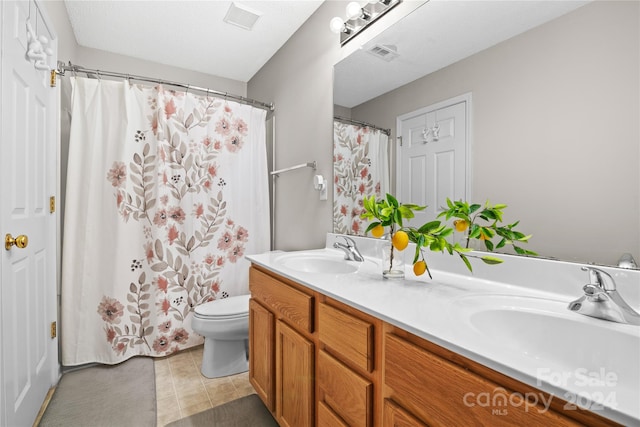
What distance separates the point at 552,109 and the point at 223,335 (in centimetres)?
193

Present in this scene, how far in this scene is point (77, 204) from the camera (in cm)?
194

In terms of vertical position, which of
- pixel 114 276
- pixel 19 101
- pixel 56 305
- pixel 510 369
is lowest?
pixel 56 305

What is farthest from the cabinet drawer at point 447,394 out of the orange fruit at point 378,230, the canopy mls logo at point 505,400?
the orange fruit at point 378,230

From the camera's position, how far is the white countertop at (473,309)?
1.43 ft

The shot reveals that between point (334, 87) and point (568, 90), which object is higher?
point (334, 87)

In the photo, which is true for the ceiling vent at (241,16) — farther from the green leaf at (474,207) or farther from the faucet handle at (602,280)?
the faucet handle at (602,280)

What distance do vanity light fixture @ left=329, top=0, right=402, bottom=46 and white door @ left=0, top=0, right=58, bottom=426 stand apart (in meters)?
1.42

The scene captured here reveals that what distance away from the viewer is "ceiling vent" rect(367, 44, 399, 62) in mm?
1465

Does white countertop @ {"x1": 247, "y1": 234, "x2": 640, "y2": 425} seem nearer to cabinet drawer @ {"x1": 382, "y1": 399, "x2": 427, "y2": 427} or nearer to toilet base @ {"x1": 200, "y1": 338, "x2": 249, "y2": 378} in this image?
cabinet drawer @ {"x1": 382, "y1": 399, "x2": 427, "y2": 427}

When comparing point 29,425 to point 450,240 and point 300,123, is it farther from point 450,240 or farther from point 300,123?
point 300,123

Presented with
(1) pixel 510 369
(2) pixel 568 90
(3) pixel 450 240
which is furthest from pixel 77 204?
(2) pixel 568 90

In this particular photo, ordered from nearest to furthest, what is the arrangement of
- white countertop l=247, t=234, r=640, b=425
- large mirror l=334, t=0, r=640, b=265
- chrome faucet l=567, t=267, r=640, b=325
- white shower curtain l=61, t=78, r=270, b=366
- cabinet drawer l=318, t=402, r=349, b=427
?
white countertop l=247, t=234, r=640, b=425
chrome faucet l=567, t=267, r=640, b=325
large mirror l=334, t=0, r=640, b=265
cabinet drawer l=318, t=402, r=349, b=427
white shower curtain l=61, t=78, r=270, b=366

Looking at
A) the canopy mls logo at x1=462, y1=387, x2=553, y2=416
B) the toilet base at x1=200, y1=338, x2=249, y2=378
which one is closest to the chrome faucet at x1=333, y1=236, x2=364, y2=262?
the canopy mls logo at x1=462, y1=387, x2=553, y2=416

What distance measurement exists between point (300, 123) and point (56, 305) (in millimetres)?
1932
